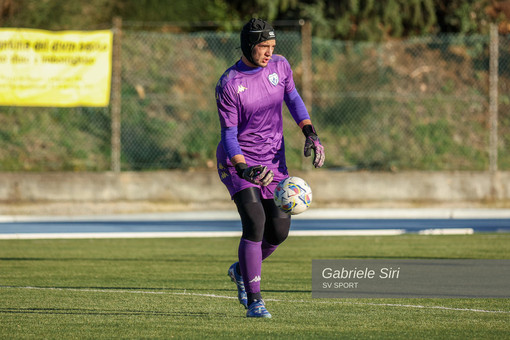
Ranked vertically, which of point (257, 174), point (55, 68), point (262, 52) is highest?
point (262, 52)

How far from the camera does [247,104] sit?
782 centimetres

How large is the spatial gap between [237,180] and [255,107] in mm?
593

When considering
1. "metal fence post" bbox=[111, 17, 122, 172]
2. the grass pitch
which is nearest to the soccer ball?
the grass pitch

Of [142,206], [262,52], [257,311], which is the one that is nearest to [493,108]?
[142,206]

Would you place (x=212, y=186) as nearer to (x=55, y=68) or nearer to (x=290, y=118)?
(x=55, y=68)

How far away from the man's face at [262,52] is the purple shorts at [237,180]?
807 mm

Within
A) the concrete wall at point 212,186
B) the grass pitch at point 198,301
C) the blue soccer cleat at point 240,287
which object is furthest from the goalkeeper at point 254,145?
the concrete wall at point 212,186

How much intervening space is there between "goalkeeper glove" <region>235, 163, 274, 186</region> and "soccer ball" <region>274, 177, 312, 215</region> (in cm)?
23

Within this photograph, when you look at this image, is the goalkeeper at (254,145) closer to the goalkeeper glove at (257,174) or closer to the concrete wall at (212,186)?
the goalkeeper glove at (257,174)

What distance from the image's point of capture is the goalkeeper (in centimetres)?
768

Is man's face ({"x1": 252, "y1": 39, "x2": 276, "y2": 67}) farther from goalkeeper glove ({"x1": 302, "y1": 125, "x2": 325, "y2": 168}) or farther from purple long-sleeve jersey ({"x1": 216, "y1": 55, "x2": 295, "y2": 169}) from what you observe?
goalkeeper glove ({"x1": 302, "y1": 125, "x2": 325, "y2": 168})

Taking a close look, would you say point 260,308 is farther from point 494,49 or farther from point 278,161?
point 494,49

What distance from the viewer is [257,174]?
7488 mm

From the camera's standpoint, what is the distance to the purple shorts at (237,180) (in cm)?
782
